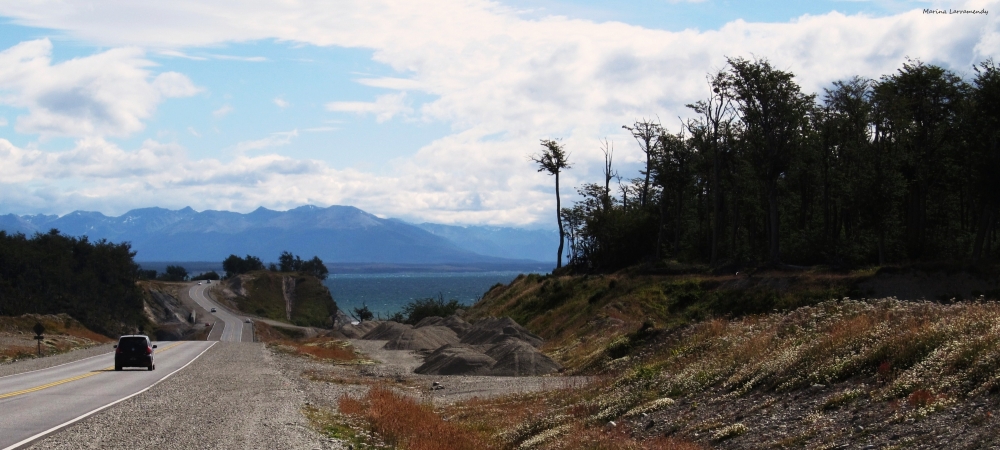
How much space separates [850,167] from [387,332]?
3668 cm

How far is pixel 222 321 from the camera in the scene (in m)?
125

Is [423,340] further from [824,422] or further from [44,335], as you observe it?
[824,422]

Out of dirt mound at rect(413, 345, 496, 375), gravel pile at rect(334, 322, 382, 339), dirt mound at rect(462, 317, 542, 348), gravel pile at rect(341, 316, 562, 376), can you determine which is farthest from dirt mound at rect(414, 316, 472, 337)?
dirt mound at rect(413, 345, 496, 375)

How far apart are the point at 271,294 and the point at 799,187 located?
122 m

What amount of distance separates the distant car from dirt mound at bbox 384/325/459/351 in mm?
21415

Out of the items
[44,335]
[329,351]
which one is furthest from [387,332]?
[44,335]

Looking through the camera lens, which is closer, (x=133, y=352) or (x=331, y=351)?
(x=133, y=352)

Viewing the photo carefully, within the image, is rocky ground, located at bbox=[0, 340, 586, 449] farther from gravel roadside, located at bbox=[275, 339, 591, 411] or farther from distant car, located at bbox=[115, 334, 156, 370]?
distant car, located at bbox=[115, 334, 156, 370]

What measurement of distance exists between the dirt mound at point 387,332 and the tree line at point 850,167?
2389 centimetres

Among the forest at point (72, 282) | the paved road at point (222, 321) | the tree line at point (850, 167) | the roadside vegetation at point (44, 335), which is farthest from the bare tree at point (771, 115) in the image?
the forest at point (72, 282)

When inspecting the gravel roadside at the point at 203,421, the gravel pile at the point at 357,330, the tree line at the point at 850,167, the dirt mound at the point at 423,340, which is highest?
the tree line at the point at 850,167

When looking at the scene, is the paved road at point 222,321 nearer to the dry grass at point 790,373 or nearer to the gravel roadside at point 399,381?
the gravel roadside at point 399,381

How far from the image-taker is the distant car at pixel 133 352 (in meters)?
38.2

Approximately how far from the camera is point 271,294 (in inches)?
6737
